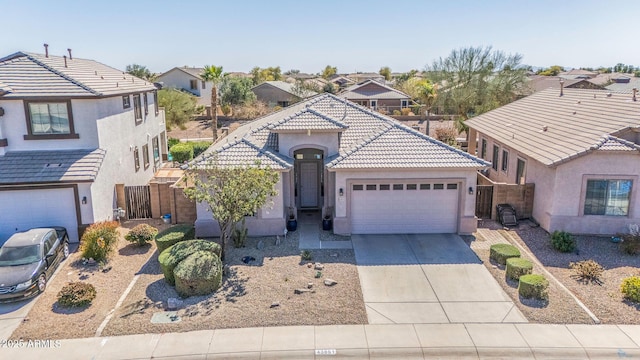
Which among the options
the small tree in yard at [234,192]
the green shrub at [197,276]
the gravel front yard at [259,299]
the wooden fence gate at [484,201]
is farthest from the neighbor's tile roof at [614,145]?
the green shrub at [197,276]

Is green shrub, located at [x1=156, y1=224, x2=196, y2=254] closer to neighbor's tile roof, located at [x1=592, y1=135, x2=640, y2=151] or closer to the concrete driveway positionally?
the concrete driveway

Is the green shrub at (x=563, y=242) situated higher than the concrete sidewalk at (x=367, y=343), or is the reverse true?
the green shrub at (x=563, y=242)

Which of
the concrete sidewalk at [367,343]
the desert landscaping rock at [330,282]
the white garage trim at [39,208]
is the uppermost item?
the white garage trim at [39,208]

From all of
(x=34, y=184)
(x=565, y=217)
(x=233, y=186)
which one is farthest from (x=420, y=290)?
(x=34, y=184)

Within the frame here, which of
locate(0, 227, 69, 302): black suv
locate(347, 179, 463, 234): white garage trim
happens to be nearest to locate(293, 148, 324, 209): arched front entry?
locate(347, 179, 463, 234): white garage trim

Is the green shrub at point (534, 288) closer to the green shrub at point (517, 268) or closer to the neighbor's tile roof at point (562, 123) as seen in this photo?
the green shrub at point (517, 268)

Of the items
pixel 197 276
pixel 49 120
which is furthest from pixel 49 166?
pixel 197 276

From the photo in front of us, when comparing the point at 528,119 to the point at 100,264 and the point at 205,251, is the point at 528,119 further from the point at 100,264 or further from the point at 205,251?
the point at 100,264
